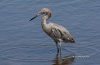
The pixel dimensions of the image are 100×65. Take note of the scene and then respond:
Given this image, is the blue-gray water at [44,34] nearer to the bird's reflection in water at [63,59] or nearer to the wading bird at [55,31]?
the bird's reflection in water at [63,59]

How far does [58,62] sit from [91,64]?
1.05m

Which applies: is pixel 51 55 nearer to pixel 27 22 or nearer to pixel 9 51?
pixel 9 51

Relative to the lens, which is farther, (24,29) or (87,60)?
(24,29)

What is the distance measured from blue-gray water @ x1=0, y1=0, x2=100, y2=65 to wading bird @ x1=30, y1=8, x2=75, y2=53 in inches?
16.0

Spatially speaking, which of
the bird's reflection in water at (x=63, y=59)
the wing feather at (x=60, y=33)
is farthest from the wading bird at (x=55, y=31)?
the bird's reflection in water at (x=63, y=59)

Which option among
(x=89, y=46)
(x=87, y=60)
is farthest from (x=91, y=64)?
(x=89, y=46)

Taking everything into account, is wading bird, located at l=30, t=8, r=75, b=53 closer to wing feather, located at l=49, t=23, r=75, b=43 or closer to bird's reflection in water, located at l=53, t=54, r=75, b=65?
wing feather, located at l=49, t=23, r=75, b=43

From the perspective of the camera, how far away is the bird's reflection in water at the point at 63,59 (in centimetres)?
1229

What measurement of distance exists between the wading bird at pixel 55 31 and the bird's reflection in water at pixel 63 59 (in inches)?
15.9

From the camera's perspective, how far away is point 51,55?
41.9ft

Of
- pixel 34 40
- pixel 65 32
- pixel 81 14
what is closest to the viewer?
pixel 65 32

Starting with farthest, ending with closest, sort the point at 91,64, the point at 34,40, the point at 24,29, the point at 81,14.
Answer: the point at 81,14 → the point at 24,29 → the point at 34,40 → the point at 91,64

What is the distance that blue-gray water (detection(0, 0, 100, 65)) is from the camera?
40.9ft

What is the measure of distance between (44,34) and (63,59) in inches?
79.2
